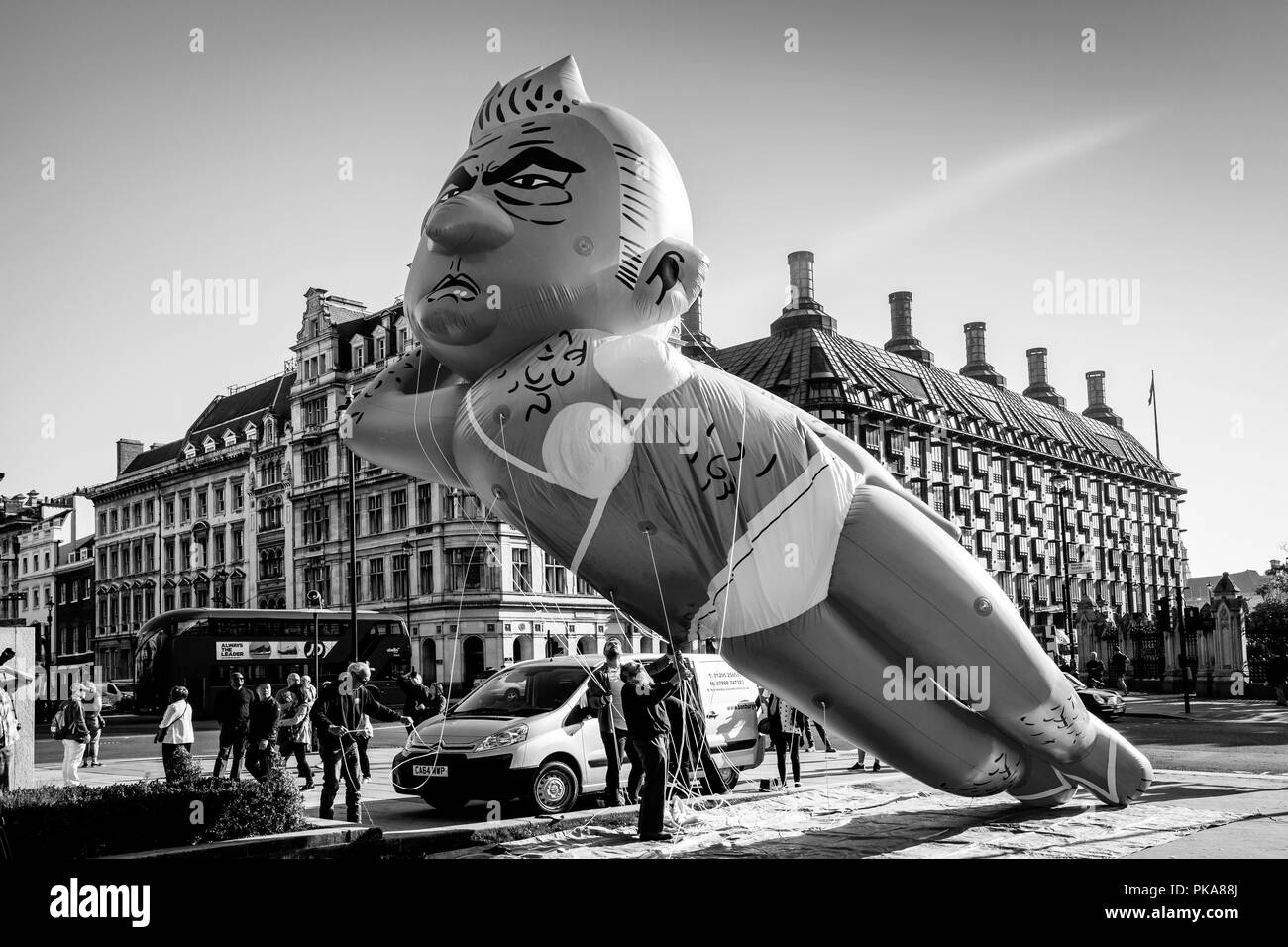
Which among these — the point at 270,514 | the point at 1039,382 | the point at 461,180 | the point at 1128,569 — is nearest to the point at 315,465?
the point at 270,514

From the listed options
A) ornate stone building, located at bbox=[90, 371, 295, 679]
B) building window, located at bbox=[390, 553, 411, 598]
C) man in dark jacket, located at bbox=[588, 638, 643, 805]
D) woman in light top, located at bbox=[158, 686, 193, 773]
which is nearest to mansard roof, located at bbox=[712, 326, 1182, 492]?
building window, located at bbox=[390, 553, 411, 598]

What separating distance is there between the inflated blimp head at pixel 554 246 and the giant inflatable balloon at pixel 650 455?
1cm

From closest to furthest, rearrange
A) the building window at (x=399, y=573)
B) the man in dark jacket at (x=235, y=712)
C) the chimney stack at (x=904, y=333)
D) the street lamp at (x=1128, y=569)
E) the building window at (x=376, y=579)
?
1. the man in dark jacket at (x=235, y=712)
2. the building window at (x=399, y=573)
3. the building window at (x=376, y=579)
4. the chimney stack at (x=904, y=333)
5. the street lamp at (x=1128, y=569)

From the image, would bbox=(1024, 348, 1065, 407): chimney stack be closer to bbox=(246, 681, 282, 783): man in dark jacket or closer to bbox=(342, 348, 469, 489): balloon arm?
bbox=(246, 681, 282, 783): man in dark jacket

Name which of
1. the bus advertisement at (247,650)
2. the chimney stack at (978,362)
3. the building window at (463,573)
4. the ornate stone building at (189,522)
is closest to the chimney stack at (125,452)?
the ornate stone building at (189,522)

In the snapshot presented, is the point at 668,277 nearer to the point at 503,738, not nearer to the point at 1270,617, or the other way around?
the point at 503,738

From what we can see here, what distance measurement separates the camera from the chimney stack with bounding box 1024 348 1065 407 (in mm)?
98562

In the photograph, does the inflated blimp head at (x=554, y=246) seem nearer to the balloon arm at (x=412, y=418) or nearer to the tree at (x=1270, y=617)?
the balloon arm at (x=412, y=418)

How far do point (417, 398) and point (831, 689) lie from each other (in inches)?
148

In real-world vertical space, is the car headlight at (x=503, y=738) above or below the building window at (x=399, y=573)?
below

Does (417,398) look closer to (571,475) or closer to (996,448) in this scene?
(571,475)

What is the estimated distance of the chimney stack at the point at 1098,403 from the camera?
346ft

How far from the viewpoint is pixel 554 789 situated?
1282 centimetres

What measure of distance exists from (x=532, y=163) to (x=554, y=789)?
25.2 feet
